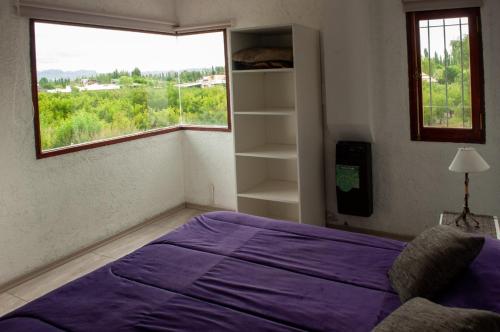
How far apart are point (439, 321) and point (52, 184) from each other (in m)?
3.12

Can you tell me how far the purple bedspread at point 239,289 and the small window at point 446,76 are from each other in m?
1.59

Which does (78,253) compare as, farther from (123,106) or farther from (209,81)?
(209,81)

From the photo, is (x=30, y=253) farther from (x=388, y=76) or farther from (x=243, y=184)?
(x=388, y=76)

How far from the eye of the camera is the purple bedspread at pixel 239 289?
1.79 metres

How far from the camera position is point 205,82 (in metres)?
4.89

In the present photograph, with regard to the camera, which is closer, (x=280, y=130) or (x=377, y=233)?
(x=377, y=233)

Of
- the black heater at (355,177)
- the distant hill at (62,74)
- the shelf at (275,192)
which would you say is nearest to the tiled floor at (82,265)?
the shelf at (275,192)

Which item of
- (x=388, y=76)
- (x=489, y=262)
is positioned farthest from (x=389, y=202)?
(x=489, y=262)

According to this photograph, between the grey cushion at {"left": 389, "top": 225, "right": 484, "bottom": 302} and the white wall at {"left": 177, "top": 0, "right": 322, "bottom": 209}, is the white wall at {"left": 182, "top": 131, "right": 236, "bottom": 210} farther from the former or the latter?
the grey cushion at {"left": 389, "top": 225, "right": 484, "bottom": 302}

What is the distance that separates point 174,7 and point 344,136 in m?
2.26

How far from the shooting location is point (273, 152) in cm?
415

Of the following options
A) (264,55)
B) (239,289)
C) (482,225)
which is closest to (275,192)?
(264,55)

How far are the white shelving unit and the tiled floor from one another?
925 millimetres

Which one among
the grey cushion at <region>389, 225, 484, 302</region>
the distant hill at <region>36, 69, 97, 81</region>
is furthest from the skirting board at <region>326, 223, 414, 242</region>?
the distant hill at <region>36, 69, 97, 81</region>
